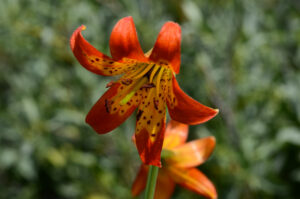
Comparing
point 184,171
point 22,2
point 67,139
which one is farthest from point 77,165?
point 184,171

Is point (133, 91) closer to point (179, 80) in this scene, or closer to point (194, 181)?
point (194, 181)

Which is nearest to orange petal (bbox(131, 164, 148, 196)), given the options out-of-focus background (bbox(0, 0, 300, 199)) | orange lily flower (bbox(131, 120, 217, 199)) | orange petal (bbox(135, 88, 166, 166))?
orange lily flower (bbox(131, 120, 217, 199))

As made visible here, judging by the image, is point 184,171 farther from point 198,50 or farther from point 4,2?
point 4,2

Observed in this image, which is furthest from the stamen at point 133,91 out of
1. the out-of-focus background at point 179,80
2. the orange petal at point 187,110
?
the out-of-focus background at point 179,80

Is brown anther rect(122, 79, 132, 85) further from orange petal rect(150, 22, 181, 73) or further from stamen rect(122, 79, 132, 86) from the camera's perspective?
orange petal rect(150, 22, 181, 73)

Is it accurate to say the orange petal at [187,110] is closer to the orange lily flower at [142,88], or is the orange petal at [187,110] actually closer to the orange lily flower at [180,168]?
the orange lily flower at [142,88]

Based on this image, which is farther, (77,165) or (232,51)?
(77,165)
